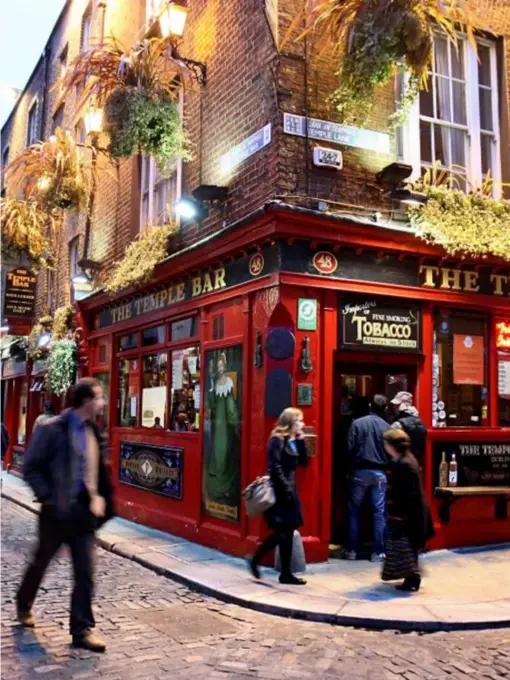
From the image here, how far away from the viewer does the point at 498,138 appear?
997 centimetres

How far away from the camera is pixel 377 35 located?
7.56m

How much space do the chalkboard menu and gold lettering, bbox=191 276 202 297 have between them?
3.87 meters

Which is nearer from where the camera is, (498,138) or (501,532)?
(501,532)

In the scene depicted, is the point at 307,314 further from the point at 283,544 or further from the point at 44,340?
the point at 44,340

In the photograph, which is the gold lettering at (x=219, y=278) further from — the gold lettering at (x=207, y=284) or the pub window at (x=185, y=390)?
the pub window at (x=185, y=390)

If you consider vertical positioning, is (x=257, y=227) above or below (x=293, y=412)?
above

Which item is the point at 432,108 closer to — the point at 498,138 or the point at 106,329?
the point at 498,138

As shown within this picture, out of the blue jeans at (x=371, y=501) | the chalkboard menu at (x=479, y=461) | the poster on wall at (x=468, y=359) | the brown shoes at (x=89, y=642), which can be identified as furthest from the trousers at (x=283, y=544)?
the poster on wall at (x=468, y=359)

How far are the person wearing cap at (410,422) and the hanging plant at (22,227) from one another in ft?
31.1

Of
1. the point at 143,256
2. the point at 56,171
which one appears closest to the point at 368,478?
the point at 143,256

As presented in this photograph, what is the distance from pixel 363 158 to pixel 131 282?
446cm

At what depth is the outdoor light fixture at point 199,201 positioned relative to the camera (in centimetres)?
929

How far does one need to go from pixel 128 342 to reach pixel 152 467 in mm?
2620

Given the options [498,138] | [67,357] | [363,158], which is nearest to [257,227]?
[363,158]
